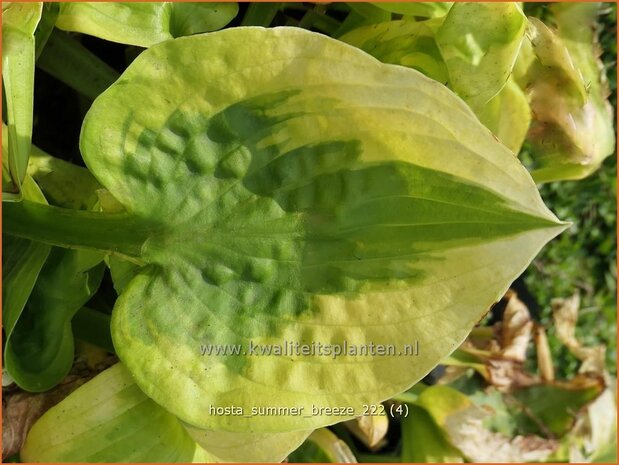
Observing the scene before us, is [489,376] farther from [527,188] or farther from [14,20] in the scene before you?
[14,20]

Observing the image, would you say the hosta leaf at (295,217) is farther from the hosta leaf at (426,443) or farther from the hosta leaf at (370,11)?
the hosta leaf at (426,443)

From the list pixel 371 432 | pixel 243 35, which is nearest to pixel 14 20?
pixel 243 35

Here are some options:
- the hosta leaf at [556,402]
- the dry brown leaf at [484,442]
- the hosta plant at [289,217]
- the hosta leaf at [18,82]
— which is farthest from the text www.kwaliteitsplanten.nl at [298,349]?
the hosta leaf at [556,402]

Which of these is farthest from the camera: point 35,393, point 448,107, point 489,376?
point 489,376

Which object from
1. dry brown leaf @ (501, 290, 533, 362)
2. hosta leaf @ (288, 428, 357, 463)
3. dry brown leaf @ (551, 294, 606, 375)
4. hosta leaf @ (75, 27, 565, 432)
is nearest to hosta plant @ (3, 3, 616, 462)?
hosta leaf @ (75, 27, 565, 432)

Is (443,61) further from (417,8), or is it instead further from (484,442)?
(484,442)

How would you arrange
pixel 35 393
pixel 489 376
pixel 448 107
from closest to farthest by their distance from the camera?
pixel 448 107 < pixel 35 393 < pixel 489 376

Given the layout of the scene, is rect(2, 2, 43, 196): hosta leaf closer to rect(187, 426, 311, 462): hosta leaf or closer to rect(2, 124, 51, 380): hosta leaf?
rect(2, 124, 51, 380): hosta leaf
